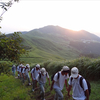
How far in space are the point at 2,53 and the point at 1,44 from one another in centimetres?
51

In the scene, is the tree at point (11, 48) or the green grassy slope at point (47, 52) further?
the green grassy slope at point (47, 52)

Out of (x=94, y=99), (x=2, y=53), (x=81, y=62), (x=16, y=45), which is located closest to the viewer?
(x=2, y=53)

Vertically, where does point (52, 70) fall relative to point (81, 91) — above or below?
below

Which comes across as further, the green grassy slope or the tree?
the green grassy slope

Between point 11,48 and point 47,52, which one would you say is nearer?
point 11,48

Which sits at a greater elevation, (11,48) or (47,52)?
(11,48)

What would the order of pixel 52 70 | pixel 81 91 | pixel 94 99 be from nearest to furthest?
1. pixel 81 91
2. pixel 94 99
3. pixel 52 70

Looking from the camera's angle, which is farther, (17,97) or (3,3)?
(17,97)

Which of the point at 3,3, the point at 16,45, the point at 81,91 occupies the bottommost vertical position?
the point at 81,91

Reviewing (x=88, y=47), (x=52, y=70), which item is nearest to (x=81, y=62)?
(x=52, y=70)

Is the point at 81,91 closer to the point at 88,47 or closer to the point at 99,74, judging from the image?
the point at 99,74

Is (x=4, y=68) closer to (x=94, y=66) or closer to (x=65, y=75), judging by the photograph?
(x=65, y=75)

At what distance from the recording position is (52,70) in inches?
548

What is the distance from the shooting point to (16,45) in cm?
489
